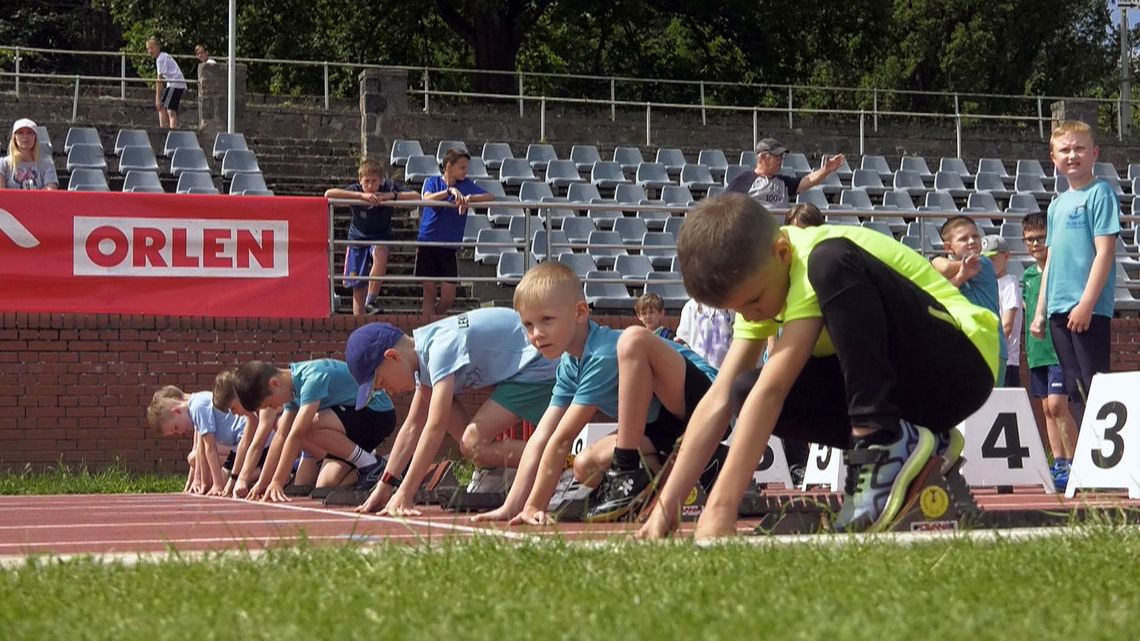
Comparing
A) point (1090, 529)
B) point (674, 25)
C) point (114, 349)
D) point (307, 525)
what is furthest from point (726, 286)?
point (674, 25)

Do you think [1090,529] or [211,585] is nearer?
[211,585]

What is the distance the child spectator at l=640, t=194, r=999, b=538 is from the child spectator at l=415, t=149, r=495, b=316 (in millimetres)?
10006

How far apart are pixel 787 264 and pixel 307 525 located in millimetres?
2813

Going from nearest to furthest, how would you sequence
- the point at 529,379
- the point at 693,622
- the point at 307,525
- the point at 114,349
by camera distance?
the point at 693,622 < the point at 307,525 < the point at 529,379 < the point at 114,349

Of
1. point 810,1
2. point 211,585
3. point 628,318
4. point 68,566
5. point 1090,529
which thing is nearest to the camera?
point 211,585

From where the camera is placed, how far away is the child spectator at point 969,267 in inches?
398

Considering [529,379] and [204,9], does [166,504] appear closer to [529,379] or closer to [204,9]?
[529,379]

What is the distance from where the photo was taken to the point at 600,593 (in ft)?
11.9

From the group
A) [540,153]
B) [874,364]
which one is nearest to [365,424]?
[874,364]

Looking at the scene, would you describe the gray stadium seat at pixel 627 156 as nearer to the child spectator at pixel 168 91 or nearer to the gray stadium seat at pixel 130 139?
the child spectator at pixel 168 91

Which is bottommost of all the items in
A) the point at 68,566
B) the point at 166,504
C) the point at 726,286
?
the point at 166,504

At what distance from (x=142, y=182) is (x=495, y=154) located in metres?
6.38

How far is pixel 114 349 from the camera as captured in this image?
13.9 meters

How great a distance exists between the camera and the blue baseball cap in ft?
26.6
